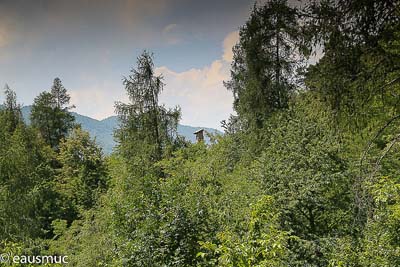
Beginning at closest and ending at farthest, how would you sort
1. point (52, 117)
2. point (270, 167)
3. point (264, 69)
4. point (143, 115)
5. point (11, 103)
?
1. point (270, 167)
2. point (264, 69)
3. point (143, 115)
4. point (11, 103)
5. point (52, 117)

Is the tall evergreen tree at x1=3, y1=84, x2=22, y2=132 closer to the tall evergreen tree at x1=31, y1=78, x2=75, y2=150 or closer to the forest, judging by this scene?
the tall evergreen tree at x1=31, y1=78, x2=75, y2=150

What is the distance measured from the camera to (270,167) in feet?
28.7

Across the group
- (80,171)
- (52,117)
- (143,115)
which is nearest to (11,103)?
(52,117)

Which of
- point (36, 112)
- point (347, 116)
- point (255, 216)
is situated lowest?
point (255, 216)

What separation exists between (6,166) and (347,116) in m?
13.4

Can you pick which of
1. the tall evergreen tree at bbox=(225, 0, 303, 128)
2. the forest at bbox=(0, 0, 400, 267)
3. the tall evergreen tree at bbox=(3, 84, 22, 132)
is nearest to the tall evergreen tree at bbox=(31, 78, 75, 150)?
the tall evergreen tree at bbox=(3, 84, 22, 132)

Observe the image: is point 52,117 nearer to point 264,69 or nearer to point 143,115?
point 143,115

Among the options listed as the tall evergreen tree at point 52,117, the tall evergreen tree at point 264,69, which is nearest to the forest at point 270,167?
the tall evergreen tree at point 264,69

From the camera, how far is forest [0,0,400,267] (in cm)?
428

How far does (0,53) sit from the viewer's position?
813 cm

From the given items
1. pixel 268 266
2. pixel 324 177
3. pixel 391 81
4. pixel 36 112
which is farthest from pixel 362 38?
pixel 36 112

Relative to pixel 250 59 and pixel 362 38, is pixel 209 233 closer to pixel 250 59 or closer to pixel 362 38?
pixel 362 38

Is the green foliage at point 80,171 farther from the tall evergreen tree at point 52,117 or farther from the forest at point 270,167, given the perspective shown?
the tall evergreen tree at point 52,117

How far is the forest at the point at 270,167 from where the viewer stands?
4281 mm
